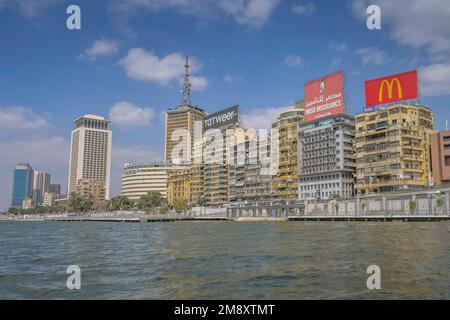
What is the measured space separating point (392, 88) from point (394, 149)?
62.6 ft

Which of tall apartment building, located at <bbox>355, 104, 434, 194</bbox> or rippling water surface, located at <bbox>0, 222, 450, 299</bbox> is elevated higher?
tall apartment building, located at <bbox>355, 104, 434, 194</bbox>

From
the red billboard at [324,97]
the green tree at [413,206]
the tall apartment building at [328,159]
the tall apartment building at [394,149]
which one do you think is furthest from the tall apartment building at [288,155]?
the green tree at [413,206]

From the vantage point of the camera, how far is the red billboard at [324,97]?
143900 millimetres

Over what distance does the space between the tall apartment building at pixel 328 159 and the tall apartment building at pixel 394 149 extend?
28.0ft

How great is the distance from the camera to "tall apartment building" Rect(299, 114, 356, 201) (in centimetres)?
15025

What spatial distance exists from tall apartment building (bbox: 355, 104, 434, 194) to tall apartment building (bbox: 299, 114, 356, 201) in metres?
8.54

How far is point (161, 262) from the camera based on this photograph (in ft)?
94.4

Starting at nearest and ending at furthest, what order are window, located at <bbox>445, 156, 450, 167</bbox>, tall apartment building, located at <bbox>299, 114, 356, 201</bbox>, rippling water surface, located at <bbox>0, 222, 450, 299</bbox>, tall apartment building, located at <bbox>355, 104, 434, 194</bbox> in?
rippling water surface, located at <bbox>0, 222, 450, 299</bbox>
window, located at <bbox>445, 156, 450, 167</bbox>
tall apartment building, located at <bbox>355, 104, 434, 194</bbox>
tall apartment building, located at <bbox>299, 114, 356, 201</bbox>

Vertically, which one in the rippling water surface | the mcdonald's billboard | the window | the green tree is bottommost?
the rippling water surface

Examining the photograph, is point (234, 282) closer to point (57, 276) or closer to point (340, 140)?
point (57, 276)

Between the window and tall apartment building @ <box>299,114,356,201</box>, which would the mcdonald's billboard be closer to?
the window

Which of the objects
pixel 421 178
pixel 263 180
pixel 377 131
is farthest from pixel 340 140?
pixel 263 180

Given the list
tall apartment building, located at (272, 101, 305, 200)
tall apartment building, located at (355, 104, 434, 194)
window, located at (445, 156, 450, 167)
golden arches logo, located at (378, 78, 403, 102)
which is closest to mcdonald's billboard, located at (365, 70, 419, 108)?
golden arches logo, located at (378, 78, 403, 102)

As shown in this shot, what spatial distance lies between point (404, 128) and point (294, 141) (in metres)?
50.4
